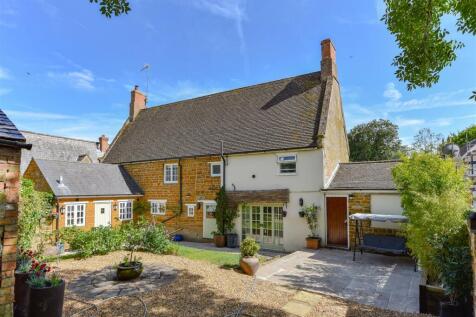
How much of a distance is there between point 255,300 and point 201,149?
43.5 feet

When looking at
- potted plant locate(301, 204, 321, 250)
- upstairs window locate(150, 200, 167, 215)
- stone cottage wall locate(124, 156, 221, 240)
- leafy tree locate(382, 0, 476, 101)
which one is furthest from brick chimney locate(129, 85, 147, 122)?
leafy tree locate(382, 0, 476, 101)

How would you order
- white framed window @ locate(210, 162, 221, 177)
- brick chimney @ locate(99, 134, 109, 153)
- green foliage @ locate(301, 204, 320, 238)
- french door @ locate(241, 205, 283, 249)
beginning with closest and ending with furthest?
green foliage @ locate(301, 204, 320, 238)
french door @ locate(241, 205, 283, 249)
white framed window @ locate(210, 162, 221, 177)
brick chimney @ locate(99, 134, 109, 153)

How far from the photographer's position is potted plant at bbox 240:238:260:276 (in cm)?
938

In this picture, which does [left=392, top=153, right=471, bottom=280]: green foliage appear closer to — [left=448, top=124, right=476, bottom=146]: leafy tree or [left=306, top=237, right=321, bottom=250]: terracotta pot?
[left=306, top=237, right=321, bottom=250]: terracotta pot

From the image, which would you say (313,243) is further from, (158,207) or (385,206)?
(158,207)

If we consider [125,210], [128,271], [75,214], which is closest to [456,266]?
[128,271]

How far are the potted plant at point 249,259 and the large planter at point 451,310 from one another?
534 centimetres

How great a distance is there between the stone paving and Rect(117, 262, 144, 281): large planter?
0.46 feet

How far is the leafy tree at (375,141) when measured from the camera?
3250 cm

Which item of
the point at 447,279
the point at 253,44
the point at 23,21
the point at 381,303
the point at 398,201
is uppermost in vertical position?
the point at 253,44

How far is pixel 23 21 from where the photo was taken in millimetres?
7379

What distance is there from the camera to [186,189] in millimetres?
19062

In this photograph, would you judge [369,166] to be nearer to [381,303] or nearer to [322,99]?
[322,99]

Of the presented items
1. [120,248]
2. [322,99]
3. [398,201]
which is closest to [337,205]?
[398,201]
